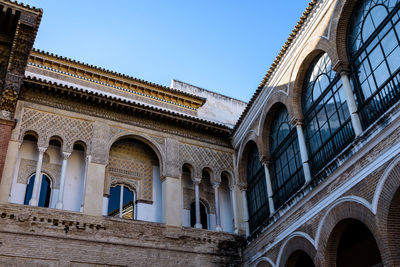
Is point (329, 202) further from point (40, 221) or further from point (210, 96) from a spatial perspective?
point (210, 96)

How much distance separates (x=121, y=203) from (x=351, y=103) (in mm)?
6943

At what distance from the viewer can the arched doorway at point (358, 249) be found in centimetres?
1098

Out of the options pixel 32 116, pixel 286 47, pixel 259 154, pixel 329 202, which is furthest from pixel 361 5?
pixel 32 116

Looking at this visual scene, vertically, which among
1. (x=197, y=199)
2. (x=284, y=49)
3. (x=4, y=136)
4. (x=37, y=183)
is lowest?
(x=37, y=183)

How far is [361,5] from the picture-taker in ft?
31.8

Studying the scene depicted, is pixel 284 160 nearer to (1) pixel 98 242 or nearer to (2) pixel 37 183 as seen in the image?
(1) pixel 98 242

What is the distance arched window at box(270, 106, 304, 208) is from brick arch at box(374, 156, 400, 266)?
133 inches

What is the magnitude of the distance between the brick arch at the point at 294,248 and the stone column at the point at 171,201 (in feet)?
10.1

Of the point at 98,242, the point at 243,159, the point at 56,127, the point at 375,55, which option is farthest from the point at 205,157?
the point at 375,55

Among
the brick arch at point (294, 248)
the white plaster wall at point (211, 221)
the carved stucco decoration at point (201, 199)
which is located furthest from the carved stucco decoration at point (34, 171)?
the brick arch at point (294, 248)

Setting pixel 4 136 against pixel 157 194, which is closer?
pixel 4 136

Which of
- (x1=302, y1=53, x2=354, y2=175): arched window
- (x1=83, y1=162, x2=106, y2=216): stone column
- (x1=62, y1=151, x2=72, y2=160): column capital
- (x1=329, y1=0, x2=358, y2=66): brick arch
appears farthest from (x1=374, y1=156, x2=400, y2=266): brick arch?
(x1=62, y1=151, x2=72, y2=160): column capital

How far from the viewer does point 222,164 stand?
48.0ft

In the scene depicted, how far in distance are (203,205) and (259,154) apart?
259 centimetres
